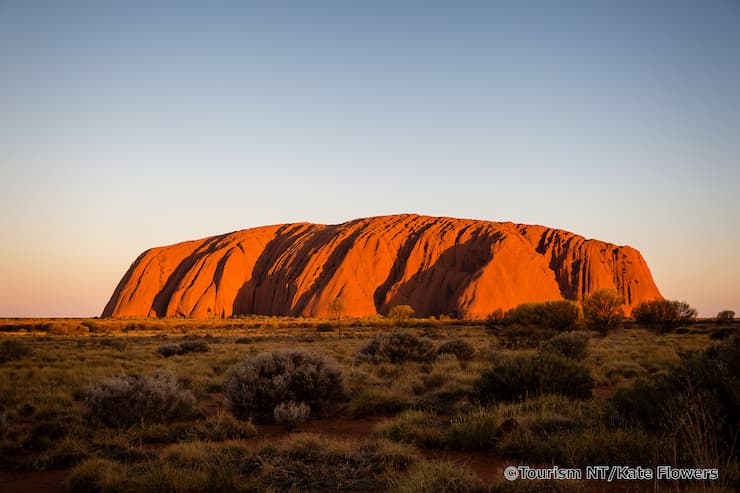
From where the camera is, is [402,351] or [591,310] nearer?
[402,351]

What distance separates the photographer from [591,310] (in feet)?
103

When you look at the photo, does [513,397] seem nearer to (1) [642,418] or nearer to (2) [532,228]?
(1) [642,418]

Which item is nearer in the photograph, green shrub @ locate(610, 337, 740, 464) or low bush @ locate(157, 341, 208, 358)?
green shrub @ locate(610, 337, 740, 464)

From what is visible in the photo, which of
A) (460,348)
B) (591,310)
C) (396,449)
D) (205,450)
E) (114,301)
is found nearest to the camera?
(396,449)

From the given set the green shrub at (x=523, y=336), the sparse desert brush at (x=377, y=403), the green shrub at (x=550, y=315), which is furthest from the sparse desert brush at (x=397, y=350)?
the green shrub at (x=550, y=315)

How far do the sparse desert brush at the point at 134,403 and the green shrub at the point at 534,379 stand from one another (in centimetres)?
563

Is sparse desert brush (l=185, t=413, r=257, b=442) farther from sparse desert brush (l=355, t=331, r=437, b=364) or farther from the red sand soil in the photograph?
sparse desert brush (l=355, t=331, r=437, b=364)

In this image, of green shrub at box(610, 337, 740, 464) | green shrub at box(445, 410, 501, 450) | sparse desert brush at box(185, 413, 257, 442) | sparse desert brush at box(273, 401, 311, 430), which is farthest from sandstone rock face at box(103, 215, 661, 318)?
green shrub at box(445, 410, 501, 450)

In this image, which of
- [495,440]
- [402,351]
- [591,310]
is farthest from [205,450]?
[591,310]

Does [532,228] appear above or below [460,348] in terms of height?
above

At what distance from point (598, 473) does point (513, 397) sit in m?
3.97

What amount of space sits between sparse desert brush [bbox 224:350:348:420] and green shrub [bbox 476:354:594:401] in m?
2.89

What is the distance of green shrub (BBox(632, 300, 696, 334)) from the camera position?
110 feet

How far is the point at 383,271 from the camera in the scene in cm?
6638
